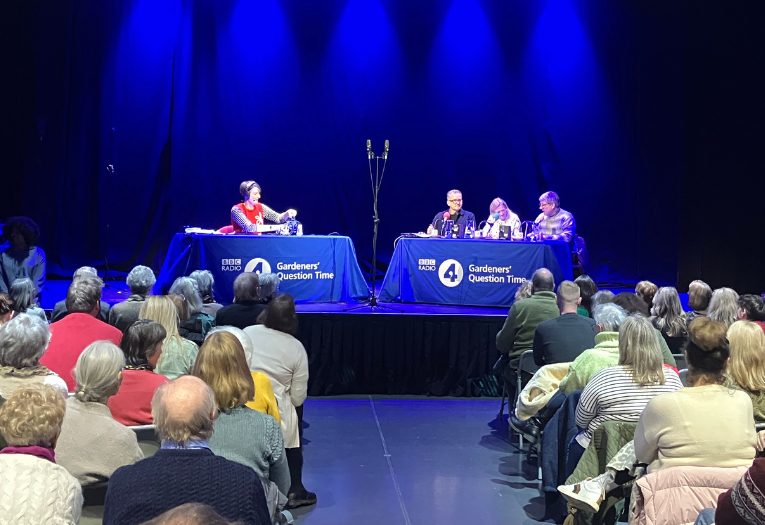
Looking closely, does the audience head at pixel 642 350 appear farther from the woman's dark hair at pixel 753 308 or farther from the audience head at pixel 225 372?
the woman's dark hair at pixel 753 308

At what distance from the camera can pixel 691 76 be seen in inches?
428

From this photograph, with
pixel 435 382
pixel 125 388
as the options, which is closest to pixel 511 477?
pixel 435 382

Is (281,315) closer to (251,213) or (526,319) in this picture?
(526,319)

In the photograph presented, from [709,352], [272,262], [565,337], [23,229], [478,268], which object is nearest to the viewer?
[709,352]

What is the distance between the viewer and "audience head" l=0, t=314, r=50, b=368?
3.31 meters

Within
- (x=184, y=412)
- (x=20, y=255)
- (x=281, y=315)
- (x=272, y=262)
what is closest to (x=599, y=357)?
(x=281, y=315)

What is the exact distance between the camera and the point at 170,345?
13.3 feet

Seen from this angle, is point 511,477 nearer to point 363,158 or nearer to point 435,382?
point 435,382

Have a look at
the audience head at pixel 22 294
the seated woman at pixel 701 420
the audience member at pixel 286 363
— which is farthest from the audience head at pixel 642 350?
the audience head at pixel 22 294

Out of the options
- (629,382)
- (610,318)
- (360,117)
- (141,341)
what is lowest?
(629,382)

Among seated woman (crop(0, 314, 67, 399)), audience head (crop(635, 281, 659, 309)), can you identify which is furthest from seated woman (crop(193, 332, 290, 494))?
audience head (crop(635, 281, 659, 309))

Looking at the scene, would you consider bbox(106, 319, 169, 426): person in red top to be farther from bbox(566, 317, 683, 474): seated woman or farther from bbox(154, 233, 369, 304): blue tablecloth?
bbox(154, 233, 369, 304): blue tablecloth

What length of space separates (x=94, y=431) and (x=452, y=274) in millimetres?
5597

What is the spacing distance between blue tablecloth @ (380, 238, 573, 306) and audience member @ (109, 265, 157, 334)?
3.38 metres
